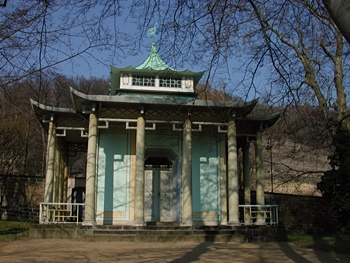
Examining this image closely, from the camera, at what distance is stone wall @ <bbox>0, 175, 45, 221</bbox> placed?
68.2 feet

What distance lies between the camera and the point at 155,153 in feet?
52.5

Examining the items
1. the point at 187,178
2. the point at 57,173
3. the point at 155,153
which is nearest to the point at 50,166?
the point at 57,173

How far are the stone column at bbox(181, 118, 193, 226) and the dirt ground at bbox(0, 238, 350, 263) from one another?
1.90 meters

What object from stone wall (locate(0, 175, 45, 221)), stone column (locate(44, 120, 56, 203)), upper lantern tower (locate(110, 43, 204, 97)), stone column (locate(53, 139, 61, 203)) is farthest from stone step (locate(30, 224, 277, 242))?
stone wall (locate(0, 175, 45, 221))

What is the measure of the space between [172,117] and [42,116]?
4955 mm

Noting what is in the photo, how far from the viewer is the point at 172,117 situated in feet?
48.6

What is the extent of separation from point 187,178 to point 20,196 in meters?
11.4

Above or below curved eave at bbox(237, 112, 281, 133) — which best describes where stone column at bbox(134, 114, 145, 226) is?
→ below

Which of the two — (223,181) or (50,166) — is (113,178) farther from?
(223,181)

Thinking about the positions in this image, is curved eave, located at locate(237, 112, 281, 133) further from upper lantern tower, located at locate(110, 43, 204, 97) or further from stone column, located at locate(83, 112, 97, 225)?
stone column, located at locate(83, 112, 97, 225)

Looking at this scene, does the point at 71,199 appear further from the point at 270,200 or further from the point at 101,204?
the point at 270,200

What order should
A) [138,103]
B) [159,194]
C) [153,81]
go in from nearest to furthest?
[138,103]
[159,194]
[153,81]

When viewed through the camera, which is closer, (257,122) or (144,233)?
(144,233)

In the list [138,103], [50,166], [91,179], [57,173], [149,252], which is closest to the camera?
[149,252]
